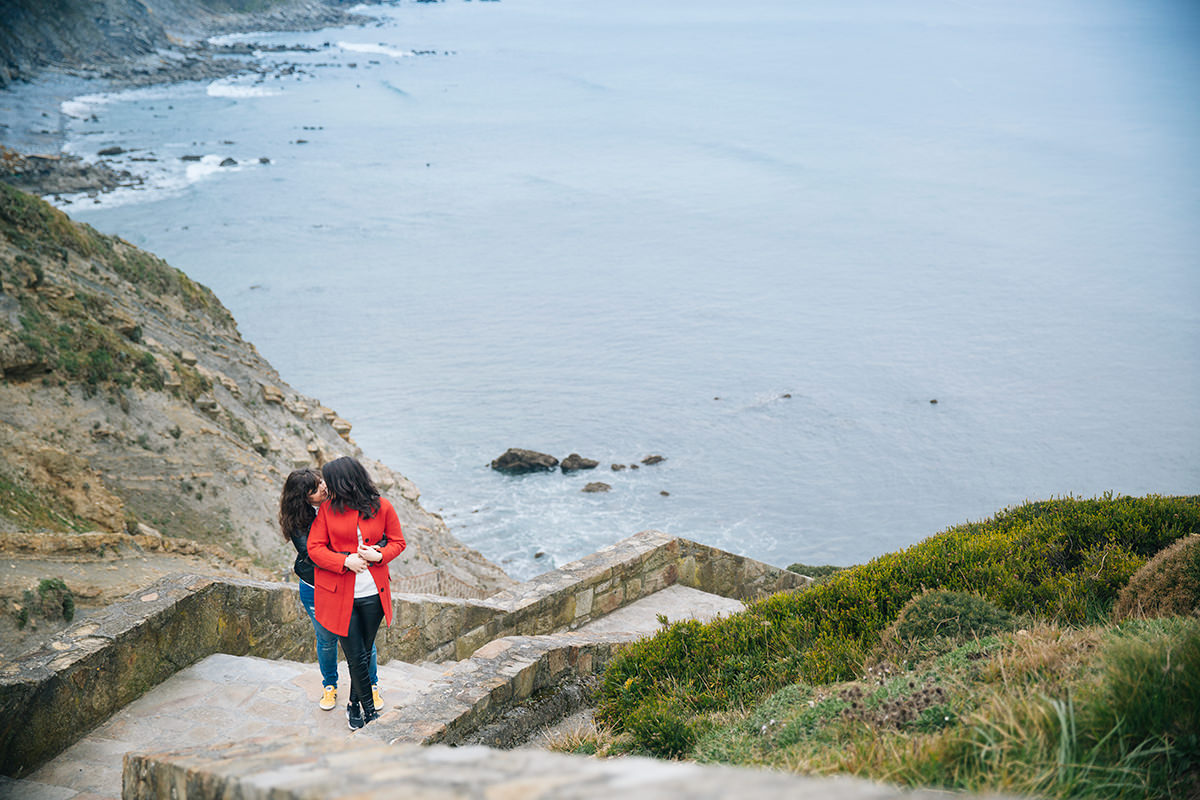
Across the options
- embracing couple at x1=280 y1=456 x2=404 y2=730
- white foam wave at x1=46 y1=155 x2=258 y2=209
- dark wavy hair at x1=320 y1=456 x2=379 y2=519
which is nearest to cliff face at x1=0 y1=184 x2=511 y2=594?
embracing couple at x1=280 y1=456 x2=404 y2=730

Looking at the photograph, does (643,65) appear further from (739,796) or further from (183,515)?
(739,796)

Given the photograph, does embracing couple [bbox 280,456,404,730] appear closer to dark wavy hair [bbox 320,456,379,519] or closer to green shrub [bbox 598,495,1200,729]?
dark wavy hair [bbox 320,456,379,519]

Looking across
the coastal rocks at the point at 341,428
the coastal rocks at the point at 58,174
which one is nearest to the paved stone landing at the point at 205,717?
the coastal rocks at the point at 341,428

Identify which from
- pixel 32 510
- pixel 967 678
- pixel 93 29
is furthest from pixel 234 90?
pixel 967 678

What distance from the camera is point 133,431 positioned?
565 inches

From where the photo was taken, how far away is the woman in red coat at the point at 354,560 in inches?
223

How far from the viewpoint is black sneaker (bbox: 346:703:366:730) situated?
19.6ft

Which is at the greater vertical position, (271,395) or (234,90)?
(234,90)

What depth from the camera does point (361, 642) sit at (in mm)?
5941

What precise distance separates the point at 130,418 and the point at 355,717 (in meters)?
10.6

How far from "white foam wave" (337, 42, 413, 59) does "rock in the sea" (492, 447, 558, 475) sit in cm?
11148

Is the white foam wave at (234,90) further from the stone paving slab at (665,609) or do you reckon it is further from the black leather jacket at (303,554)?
the black leather jacket at (303,554)

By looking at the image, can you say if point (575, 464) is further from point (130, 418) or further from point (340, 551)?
point (340, 551)

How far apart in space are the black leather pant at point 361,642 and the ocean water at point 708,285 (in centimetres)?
1914
